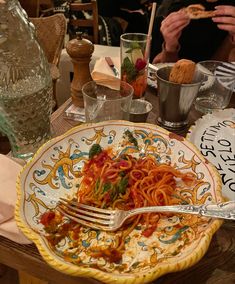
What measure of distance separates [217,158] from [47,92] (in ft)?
1.47

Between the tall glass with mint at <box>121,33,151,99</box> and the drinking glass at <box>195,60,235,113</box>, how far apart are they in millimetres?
175

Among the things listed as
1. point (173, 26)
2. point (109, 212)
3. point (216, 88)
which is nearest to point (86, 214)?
point (109, 212)

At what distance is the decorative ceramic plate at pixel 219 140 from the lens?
0.70 m

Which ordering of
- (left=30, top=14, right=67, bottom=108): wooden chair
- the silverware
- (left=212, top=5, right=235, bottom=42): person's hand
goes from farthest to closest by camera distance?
(left=30, top=14, right=67, bottom=108): wooden chair, (left=212, top=5, right=235, bottom=42): person's hand, the silverware

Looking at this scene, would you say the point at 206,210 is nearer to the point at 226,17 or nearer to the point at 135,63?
the point at 135,63

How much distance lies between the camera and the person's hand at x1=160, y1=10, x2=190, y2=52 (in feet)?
4.17

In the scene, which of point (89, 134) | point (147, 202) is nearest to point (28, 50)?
point (89, 134)

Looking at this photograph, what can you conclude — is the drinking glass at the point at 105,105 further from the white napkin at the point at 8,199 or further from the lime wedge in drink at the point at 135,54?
the white napkin at the point at 8,199

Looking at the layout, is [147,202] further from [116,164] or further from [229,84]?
[229,84]

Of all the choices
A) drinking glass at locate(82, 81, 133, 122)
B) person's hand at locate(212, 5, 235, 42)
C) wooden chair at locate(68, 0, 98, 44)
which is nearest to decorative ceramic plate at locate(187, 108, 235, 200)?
drinking glass at locate(82, 81, 133, 122)

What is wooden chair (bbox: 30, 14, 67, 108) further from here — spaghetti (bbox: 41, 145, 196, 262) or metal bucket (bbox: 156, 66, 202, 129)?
spaghetti (bbox: 41, 145, 196, 262)

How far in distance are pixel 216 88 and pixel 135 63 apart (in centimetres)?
27

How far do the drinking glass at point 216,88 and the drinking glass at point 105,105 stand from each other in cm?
27

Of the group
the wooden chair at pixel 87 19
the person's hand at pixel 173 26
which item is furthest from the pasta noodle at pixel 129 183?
the wooden chair at pixel 87 19
